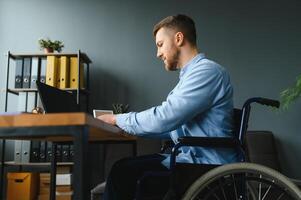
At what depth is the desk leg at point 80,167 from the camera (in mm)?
893

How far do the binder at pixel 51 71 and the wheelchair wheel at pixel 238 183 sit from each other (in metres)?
2.57

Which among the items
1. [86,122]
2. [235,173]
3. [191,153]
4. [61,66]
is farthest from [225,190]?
[61,66]

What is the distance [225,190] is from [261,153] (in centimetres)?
240

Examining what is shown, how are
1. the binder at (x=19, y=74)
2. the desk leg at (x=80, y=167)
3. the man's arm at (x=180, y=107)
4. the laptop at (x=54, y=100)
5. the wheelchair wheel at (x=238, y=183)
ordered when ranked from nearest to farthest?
the desk leg at (x=80, y=167) < the wheelchair wheel at (x=238, y=183) < the man's arm at (x=180, y=107) < the laptop at (x=54, y=100) < the binder at (x=19, y=74)

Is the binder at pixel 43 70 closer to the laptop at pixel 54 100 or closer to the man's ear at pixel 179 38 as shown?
the laptop at pixel 54 100

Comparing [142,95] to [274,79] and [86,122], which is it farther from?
[86,122]

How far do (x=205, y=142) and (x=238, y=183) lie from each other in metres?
0.16

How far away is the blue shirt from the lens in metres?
1.31

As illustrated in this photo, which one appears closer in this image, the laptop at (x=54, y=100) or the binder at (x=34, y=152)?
the laptop at (x=54, y=100)

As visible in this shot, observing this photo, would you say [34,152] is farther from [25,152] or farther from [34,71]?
[34,71]

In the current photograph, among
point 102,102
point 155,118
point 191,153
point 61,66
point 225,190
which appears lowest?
point 225,190

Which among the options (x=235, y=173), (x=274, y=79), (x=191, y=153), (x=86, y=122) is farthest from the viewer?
(x=274, y=79)

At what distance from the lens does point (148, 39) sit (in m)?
3.96

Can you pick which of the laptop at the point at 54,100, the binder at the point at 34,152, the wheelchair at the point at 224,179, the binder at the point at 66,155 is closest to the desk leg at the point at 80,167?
the wheelchair at the point at 224,179
